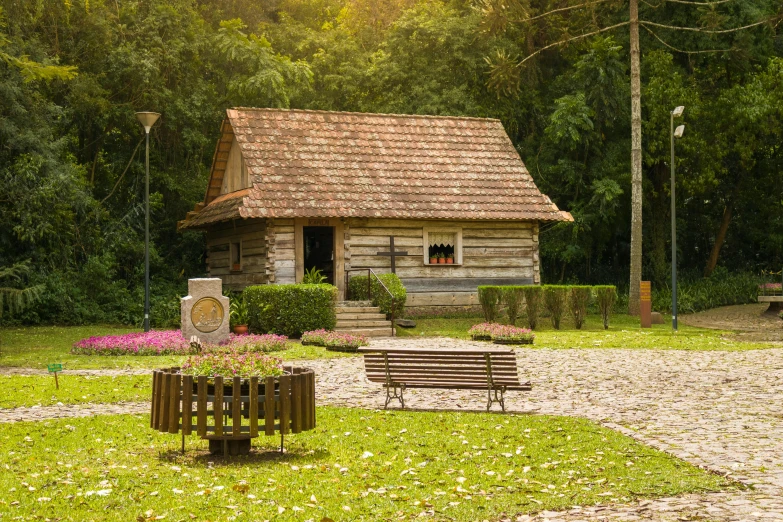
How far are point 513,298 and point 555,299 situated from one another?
3.77 ft

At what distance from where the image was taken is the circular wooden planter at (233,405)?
32.3ft

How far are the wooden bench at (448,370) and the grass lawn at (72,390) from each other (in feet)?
11.6

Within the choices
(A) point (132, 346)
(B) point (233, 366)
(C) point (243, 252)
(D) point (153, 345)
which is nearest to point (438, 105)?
(C) point (243, 252)

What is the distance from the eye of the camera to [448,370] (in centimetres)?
1314

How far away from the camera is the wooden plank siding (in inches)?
1182

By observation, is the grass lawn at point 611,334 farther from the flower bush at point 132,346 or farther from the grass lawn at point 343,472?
the grass lawn at point 343,472

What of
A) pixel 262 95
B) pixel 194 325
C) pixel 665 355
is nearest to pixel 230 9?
pixel 262 95

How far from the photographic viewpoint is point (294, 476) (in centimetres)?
905

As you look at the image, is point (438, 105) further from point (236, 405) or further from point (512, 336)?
point (236, 405)

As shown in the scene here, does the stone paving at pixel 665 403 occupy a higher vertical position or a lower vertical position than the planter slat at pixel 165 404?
lower

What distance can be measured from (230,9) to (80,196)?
17584mm

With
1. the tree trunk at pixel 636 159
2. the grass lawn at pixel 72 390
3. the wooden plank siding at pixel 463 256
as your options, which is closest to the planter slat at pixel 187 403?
the grass lawn at pixel 72 390

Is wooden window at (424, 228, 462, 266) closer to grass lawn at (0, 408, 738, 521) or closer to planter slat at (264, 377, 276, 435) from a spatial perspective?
grass lawn at (0, 408, 738, 521)

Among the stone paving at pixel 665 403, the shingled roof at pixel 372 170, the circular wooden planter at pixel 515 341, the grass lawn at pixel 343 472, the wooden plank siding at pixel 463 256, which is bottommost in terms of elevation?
the grass lawn at pixel 343 472
